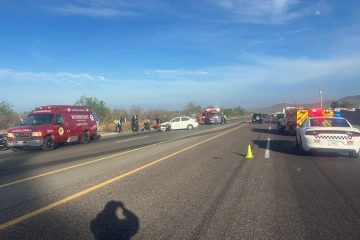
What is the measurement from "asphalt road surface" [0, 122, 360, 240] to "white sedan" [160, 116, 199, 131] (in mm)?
30466

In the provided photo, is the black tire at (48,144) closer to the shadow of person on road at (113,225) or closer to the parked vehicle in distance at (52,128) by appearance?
the parked vehicle in distance at (52,128)

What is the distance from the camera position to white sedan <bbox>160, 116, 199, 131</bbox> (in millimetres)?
Result: 43406

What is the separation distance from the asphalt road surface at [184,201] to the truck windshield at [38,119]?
9411 millimetres

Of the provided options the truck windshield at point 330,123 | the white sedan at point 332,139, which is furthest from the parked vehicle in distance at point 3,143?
the truck windshield at point 330,123

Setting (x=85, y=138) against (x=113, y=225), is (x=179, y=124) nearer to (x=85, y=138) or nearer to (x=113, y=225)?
(x=85, y=138)

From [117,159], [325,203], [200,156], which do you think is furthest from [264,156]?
[325,203]

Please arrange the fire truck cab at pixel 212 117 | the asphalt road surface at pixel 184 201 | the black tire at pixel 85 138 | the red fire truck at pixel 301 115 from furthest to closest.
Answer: the fire truck cab at pixel 212 117, the red fire truck at pixel 301 115, the black tire at pixel 85 138, the asphalt road surface at pixel 184 201

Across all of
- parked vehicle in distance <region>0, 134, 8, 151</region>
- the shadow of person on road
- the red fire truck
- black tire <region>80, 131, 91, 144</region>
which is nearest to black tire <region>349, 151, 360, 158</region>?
the shadow of person on road

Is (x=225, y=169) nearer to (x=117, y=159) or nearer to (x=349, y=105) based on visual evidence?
(x=117, y=159)

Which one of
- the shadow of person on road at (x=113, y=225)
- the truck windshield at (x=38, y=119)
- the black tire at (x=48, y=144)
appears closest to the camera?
the shadow of person on road at (x=113, y=225)

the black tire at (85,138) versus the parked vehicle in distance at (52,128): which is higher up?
the parked vehicle in distance at (52,128)

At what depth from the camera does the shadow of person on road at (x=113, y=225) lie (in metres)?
5.64

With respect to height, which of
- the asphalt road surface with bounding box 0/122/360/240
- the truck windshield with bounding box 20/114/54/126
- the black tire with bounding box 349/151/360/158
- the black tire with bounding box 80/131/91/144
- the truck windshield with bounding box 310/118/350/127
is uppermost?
the truck windshield with bounding box 20/114/54/126

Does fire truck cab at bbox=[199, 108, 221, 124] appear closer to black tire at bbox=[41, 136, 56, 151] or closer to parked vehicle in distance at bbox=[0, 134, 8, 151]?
parked vehicle in distance at bbox=[0, 134, 8, 151]
